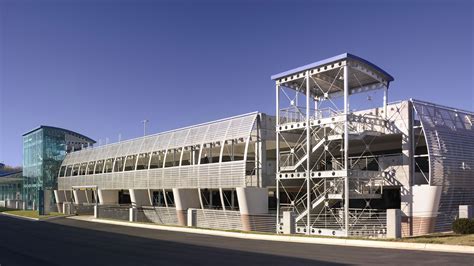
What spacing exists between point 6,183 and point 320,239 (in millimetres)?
80718

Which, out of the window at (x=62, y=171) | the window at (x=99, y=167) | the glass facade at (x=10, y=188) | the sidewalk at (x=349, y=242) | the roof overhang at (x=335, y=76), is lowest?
the glass facade at (x=10, y=188)

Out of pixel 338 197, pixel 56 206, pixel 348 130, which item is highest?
pixel 348 130

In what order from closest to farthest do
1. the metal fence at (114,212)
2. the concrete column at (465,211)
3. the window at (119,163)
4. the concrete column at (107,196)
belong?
1. the concrete column at (465,211)
2. the metal fence at (114,212)
3. the window at (119,163)
4. the concrete column at (107,196)

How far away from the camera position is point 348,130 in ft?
99.4

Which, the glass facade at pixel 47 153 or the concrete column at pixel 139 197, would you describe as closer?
the concrete column at pixel 139 197

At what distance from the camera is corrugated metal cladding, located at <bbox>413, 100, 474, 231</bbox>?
29.1 meters

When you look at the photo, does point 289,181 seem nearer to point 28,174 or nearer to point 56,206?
point 56,206

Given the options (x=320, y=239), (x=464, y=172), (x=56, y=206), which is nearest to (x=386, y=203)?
(x=464, y=172)

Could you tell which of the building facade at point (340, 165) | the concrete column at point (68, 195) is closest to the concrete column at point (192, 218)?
the building facade at point (340, 165)

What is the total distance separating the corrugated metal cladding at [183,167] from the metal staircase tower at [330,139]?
321cm

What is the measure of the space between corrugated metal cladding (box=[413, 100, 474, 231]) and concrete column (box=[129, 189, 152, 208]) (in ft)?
97.8

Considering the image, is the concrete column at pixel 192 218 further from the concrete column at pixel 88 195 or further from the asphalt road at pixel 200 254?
the concrete column at pixel 88 195

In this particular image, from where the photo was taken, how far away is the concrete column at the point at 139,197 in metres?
50.0

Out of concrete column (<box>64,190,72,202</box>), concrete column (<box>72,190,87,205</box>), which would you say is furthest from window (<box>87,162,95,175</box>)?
concrete column (<box>64,190,72,202</box>)
